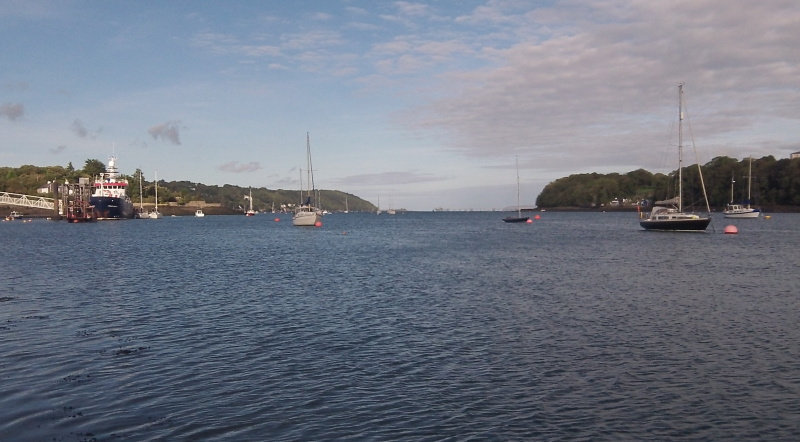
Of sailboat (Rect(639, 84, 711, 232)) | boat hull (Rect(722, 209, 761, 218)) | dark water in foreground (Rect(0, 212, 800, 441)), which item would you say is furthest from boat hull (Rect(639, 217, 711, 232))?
boat hull (Rect(722, 209, 761, 218))

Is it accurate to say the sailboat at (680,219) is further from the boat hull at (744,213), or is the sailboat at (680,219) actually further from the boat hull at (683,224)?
the boat hull at (744,213)

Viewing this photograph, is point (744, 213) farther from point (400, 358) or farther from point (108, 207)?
point (108, 207)

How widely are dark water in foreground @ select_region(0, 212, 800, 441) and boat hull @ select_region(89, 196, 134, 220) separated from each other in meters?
143

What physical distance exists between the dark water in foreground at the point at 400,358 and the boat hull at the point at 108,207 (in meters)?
143

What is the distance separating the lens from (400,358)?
21.5 metres

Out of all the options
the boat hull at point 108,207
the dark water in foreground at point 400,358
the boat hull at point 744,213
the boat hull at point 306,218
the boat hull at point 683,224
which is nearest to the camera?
the dark water in foreground at point 400,358

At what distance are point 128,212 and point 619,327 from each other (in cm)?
19899

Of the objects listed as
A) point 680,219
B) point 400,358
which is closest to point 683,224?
point 680,219

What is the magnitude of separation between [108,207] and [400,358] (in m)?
179

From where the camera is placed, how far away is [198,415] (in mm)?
15688

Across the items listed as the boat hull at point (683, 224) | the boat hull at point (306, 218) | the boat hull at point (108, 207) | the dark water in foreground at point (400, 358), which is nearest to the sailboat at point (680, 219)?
the boat hull at point (683, 224)

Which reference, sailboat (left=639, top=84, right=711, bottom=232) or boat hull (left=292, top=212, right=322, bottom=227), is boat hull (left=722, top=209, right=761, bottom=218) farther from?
boat hull (left=292, top=212, right=322, bottom=227)

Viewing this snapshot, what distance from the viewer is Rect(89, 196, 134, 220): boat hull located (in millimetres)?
173125

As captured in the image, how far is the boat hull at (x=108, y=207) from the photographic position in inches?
6816
